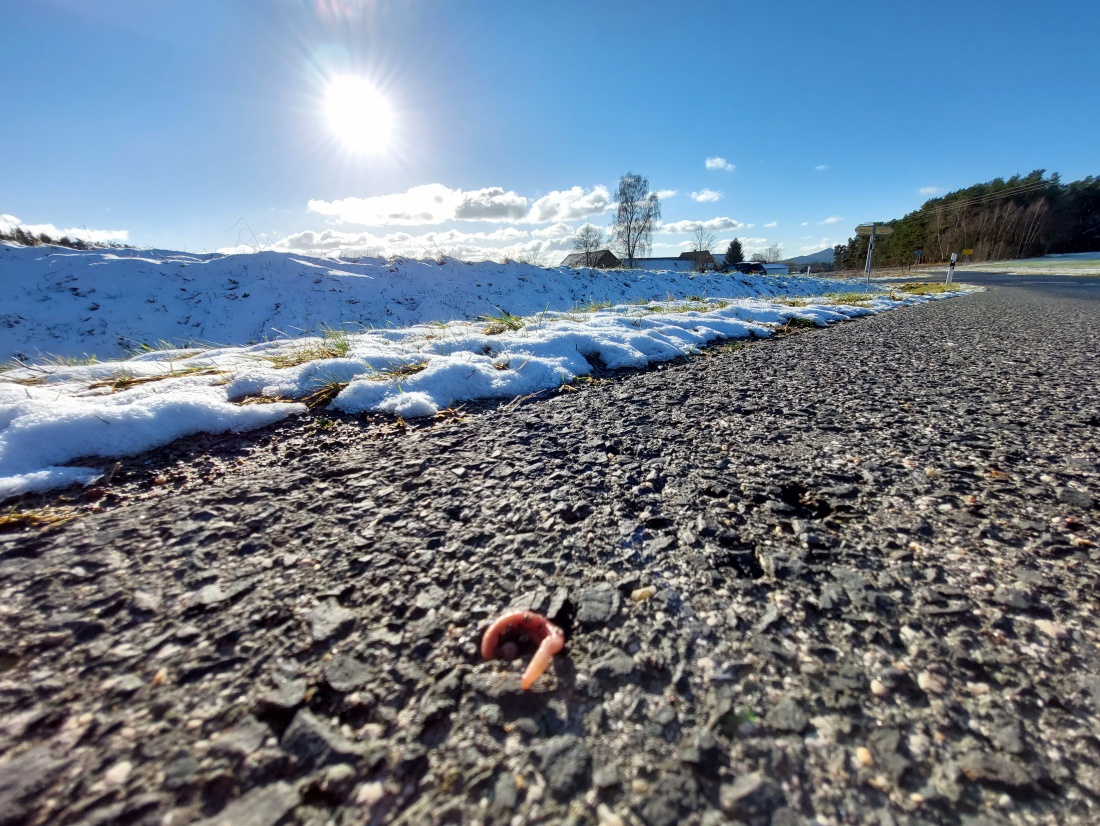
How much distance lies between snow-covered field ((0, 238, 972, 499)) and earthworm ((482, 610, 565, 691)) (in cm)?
131

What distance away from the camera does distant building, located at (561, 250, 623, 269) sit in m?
27.3

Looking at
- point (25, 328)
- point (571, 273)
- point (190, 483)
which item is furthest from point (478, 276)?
point (190, 483)

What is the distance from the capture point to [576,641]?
2.49 ft

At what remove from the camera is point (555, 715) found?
64 centimetres

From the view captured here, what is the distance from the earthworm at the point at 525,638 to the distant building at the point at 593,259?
69.6 feet

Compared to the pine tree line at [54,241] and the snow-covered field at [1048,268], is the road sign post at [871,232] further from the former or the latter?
the pine tree line at [54,241]

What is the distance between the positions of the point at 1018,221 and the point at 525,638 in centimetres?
6318

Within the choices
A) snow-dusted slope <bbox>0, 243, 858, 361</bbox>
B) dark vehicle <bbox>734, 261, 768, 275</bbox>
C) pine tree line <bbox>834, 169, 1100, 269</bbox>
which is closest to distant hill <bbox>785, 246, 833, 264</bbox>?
pine tree line <bbox>834, 169, 1100, 269</bbox>

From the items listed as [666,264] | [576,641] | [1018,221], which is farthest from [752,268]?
[1018,221]

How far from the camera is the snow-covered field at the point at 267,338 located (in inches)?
62.6

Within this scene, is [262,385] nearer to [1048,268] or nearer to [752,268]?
[752,268]

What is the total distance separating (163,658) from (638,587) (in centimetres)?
82

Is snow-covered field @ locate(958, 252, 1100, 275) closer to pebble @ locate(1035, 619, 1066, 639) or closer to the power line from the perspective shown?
the power line

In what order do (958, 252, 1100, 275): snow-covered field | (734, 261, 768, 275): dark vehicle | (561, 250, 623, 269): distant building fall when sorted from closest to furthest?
(958, 252, 1100, 275): snow-covered field < (734, 261, 768, 275): dark vehicle < (561, 250, 623, 269): distant building
